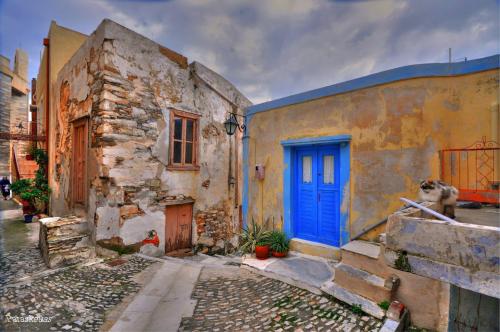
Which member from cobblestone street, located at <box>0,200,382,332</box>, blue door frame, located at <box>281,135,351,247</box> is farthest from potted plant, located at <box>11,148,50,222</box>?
blue door frame, located at <box>281,135,351,247</box>

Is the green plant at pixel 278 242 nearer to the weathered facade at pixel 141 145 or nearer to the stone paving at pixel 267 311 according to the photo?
the stone paving at pixel 267 311

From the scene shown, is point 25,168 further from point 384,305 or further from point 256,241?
point 384,305

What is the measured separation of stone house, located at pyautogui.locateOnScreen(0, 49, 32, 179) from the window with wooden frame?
8623 mm

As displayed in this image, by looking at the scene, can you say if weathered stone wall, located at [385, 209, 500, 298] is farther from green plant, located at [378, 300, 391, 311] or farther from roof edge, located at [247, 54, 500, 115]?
roof edge, located at [247, 54, 500, 115]

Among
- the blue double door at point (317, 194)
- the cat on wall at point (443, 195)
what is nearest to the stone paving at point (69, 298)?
the blue double door at point (317, 194)

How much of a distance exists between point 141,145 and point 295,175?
3.96 m

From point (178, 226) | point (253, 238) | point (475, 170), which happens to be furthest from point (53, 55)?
point (475, 170)

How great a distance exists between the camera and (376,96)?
13.5ft

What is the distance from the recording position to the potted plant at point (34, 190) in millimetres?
8305

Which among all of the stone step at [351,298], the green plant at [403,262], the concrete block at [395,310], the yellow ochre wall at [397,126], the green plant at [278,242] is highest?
the yellow ochre wall at [397,126]

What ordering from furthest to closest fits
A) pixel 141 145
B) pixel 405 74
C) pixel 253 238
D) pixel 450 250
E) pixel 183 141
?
pixel 183 141, pixel 141 145, pixel 253 238, pixel 405 74, pixel 450 250

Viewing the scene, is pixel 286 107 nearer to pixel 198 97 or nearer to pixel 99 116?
pixel 198 97

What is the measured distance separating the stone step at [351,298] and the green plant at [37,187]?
1014 cm

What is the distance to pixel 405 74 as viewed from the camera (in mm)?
3830
